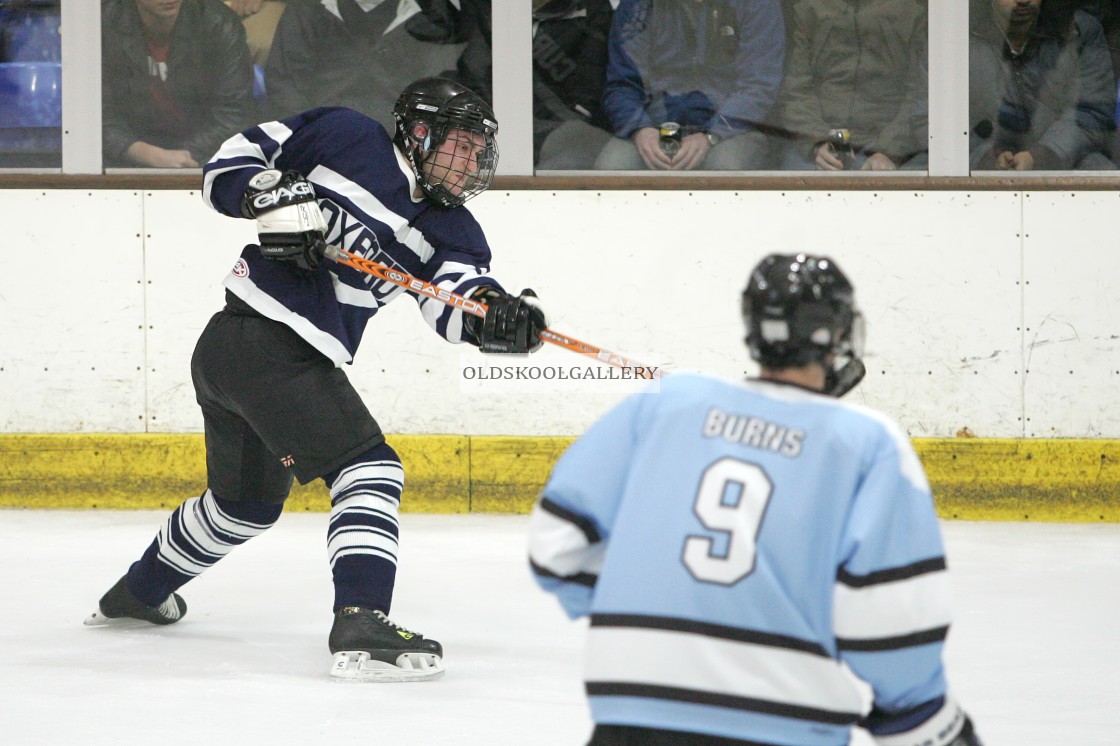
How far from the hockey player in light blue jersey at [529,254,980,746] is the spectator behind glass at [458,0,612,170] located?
3.72 meters

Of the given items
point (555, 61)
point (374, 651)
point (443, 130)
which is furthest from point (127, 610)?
point (555, 61)

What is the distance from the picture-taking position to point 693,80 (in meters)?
5.04

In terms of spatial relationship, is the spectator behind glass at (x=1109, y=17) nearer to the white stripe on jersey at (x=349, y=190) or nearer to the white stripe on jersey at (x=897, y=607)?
the white stripe on jersey at (x=349, y=190)

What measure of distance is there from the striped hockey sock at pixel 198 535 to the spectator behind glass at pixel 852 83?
258 cm

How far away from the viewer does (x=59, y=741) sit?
2.38 m

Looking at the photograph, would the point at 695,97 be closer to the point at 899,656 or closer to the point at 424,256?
the point at 424,256

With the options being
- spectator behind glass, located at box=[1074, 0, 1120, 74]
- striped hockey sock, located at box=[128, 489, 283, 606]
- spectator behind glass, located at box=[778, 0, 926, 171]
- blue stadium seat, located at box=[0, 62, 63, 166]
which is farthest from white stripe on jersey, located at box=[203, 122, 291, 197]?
spectator behind glass, located at box=[1074, 0, 1120, 74]

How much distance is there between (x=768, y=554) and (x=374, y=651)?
5.32ft

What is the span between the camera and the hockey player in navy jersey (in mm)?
2840

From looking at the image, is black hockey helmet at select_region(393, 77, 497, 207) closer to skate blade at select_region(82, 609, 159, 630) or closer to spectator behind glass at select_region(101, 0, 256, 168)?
skate blade at select_region(82, 609, 159, 630)

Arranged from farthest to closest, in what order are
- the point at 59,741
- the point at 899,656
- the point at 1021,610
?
the point at 1021,610 < the point at 59,741 < the point at 899,656

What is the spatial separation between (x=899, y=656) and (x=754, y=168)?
390 centimetres

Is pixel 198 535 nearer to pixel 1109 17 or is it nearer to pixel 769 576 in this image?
pixel 769 576

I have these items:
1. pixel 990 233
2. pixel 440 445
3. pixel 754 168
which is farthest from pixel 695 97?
pixel 440 445
